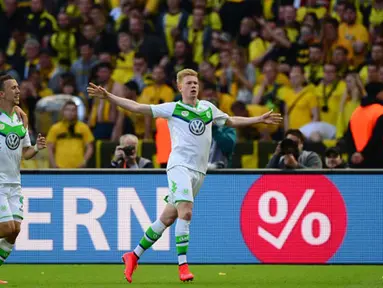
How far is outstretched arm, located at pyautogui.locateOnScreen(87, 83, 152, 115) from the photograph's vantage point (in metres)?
11.0

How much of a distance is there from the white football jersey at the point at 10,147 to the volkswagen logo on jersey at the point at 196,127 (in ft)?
5.69

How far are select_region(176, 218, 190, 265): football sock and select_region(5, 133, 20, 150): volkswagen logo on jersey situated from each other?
1.83 m

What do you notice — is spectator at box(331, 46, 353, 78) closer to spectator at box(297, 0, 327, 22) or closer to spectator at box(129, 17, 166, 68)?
spectator at box(297, 0, 327, 22)

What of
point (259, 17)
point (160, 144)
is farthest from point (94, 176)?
point (259, 17)

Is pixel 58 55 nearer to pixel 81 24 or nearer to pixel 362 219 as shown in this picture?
pixel 81 24

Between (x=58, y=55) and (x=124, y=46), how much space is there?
55.9 inches

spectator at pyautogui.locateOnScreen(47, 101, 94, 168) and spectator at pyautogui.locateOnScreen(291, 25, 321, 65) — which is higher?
spectator at pyautogui.locateOnScreen(291, 25, 321, 65)

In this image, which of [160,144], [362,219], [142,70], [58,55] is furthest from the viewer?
[58,55]

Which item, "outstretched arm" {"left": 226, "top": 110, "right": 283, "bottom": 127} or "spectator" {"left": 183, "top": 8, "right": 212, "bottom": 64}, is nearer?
"outstretched arm" {"left": 226, "top": 110, "right": 283, "bottom": 127}

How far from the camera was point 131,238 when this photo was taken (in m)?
13.8

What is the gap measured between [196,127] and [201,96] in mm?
6473

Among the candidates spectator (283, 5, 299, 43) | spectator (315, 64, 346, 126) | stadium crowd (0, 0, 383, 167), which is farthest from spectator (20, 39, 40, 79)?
spectator (315, 64, 346, 126)
